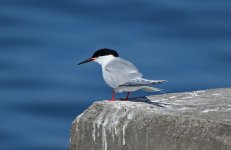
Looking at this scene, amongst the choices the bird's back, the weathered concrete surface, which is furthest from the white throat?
the weathered concrete surface

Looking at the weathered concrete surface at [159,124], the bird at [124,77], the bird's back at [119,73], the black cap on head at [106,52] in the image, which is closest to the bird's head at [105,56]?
the black cap on head at [106,52]

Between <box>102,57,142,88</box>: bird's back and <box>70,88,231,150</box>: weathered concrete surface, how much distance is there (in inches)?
10.1

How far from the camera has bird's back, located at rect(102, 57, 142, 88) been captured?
7.57 m

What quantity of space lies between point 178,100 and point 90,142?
0.79 meters

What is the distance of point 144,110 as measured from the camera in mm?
6781

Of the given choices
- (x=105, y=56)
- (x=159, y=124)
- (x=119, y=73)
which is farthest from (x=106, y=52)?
(x=159, y=124)

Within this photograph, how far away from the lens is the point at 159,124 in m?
6.57

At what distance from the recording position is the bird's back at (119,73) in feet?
24.8

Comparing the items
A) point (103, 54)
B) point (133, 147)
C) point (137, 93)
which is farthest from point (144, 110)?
point (137, 93)

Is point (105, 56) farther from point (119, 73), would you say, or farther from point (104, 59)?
point (119, 73)

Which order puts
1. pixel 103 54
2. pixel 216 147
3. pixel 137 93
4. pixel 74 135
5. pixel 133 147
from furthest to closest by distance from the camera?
1. pixel 137 93
2. pixel 103 54
3. pixel 74 135
4. pixel 133 147
5. pixel 216 147

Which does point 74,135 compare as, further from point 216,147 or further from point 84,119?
point 216,147

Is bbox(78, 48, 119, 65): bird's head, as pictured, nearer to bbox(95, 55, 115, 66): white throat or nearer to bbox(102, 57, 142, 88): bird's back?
bbox(95, 55, 115, 66): white throat

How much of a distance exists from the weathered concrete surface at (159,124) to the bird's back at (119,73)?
0.26 metres
